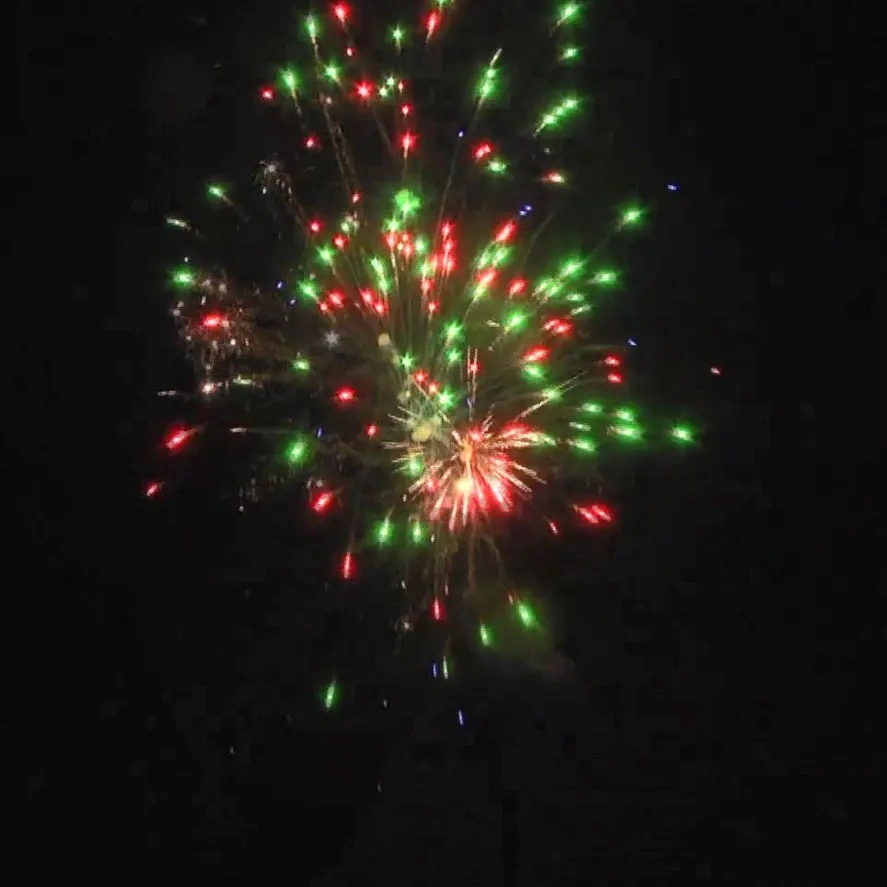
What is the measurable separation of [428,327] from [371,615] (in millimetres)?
1325

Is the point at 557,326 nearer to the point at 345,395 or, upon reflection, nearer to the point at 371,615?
the point at 345,395

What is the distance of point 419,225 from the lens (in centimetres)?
402

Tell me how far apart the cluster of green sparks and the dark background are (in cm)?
21

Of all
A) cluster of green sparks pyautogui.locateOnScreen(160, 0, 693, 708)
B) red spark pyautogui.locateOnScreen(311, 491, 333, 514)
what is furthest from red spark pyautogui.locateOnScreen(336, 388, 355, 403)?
red spark pyautogui.locateOnScreen(311, 491, 333, 514)

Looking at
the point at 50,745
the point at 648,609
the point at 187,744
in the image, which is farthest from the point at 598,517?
the point at 50,745

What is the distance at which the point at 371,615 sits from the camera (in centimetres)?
422

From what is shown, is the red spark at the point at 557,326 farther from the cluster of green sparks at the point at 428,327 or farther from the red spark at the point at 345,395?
the red spark at the point at 345,395

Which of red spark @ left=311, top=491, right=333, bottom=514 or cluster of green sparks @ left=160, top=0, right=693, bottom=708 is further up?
cluster of green sparks @ left=160, top=0, right=693, bottom=708

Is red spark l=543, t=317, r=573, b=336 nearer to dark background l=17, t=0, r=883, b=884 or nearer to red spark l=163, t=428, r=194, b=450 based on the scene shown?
dark background l=17, t=0, r=883, b=884

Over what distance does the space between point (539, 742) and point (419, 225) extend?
2.23 meters

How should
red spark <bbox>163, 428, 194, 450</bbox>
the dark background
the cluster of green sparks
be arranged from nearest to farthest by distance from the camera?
the cluster of green sparks
the dark background
red spark <bbox>163, 428, 194, 450</bbox>

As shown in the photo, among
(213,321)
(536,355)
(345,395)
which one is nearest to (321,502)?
(345,395)

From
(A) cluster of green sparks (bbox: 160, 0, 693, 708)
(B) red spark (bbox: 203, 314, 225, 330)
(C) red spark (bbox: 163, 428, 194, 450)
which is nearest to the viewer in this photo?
(A) cluster of green sparks (bbox: 160, 0, 693, 708)

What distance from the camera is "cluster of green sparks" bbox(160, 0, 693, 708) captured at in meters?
3.83
